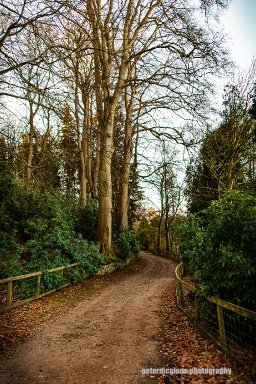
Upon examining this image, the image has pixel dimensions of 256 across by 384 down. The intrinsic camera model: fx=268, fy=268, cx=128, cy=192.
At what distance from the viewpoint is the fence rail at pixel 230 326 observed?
4363 millimetres

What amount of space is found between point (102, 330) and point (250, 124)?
1375cm

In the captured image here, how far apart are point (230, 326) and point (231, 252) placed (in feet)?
4.88

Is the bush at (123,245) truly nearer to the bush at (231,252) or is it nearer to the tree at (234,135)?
the tree at (234,135)

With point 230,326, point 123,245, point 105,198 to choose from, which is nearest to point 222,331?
point 230,326

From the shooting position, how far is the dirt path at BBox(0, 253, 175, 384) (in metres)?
4.21

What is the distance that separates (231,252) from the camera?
16.1 feet

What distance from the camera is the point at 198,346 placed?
5242 mm

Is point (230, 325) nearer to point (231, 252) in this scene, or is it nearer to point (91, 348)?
point (231, 252)

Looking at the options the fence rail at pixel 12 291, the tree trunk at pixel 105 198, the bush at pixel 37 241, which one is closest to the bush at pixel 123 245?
the tree trunk at pixel 105 198

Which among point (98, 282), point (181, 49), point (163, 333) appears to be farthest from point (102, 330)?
point (181, 49)

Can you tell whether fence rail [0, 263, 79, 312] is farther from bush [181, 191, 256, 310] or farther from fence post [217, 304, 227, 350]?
fence post [217, 304, 227, 350]

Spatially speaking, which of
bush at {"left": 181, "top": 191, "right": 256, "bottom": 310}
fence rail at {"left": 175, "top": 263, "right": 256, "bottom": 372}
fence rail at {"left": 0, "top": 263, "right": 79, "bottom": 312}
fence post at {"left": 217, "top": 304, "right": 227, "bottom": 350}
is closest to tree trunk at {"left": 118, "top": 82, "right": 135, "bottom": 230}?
fence rail at {"left": 0, "top": 263, "right": 79, "bottom": 312}

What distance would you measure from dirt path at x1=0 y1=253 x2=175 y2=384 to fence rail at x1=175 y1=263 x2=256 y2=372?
1.17 metres

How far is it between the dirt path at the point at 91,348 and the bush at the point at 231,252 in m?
1.79
